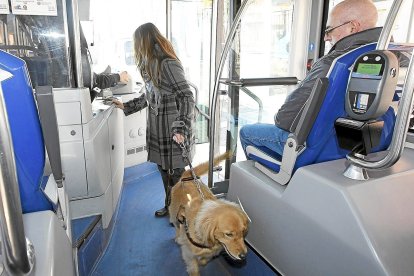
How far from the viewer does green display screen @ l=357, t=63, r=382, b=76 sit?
116 centimetres

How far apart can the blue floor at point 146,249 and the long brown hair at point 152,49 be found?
4.14 feet

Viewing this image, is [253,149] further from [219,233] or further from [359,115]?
[359,115]

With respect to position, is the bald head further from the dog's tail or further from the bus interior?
the dog's tail

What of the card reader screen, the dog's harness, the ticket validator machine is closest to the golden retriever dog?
the dog's harness

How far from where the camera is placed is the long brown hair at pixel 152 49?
2.48 m

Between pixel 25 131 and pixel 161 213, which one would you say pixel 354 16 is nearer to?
pixel 25 131

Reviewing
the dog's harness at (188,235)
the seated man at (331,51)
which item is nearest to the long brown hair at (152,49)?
the seated man at (331,51)

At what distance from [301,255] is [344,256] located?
27cm

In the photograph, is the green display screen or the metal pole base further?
the metal pole base

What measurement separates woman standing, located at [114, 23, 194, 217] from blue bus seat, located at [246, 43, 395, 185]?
950mm

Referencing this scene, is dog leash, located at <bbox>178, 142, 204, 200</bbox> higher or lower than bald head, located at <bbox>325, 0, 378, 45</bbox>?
lower

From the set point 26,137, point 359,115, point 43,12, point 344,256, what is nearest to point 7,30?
point 43,12

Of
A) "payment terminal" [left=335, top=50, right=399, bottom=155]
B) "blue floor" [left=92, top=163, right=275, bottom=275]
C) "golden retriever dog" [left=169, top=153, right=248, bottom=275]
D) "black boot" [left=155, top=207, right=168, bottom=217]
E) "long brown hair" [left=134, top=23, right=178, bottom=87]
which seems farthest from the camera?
"black boot" [left=155, top=207, right=168, bottom=217]

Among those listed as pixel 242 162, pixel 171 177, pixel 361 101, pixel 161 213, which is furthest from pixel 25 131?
pixel 161 213
